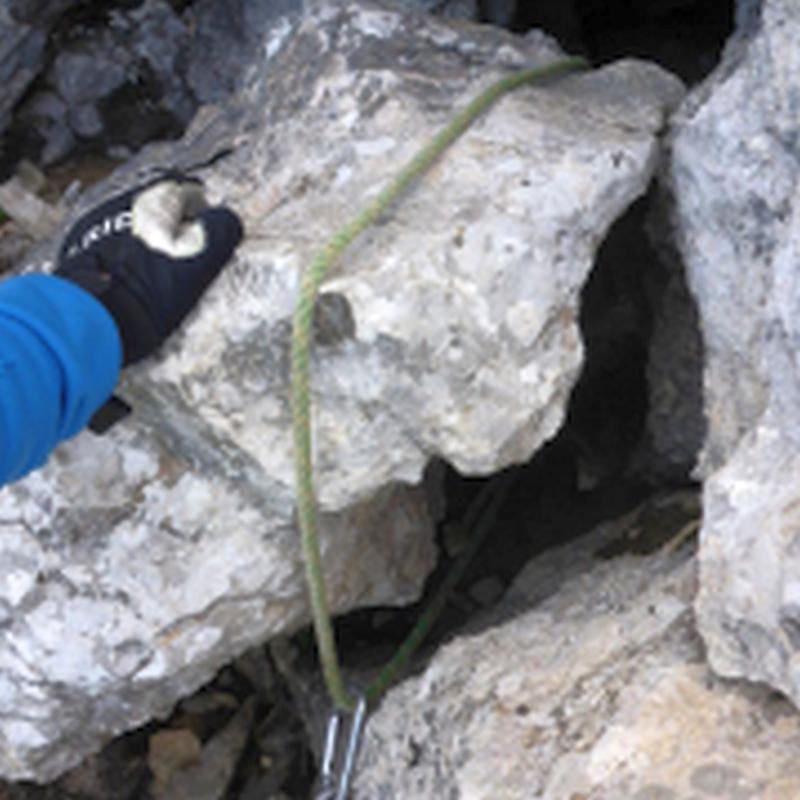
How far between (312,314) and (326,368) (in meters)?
0.11

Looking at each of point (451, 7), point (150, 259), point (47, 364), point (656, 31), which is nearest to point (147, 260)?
point (150, 259)

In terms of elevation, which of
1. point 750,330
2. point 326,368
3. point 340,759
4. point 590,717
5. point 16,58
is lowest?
point 340,759

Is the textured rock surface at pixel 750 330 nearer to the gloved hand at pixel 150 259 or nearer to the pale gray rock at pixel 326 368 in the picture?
the pale gray rock at pixel 326 368

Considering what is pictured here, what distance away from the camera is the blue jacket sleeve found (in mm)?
1288

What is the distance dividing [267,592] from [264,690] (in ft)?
2.45

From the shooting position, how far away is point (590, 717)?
1.24 metres

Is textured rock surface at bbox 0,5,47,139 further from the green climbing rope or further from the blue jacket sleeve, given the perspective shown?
the green climbing rope

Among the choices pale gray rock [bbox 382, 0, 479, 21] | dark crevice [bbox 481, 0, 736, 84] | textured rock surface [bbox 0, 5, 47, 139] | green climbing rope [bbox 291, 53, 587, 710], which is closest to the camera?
green climbing rope [bbox 291, 53, 587, 710]

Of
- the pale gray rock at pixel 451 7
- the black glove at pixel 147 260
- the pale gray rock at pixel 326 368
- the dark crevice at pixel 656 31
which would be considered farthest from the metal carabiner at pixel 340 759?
the dark crevice at pixel 656 31

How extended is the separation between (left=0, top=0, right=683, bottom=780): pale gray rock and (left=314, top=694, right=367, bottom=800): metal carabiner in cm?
23

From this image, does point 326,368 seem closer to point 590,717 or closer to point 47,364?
point 47,364

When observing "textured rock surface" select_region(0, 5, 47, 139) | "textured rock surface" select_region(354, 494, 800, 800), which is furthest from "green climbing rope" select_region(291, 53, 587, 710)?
"textured rock surface" select_region(0, 5, 47, 139)

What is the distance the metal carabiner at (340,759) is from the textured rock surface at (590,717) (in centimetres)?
2

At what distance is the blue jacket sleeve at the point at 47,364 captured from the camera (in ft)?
4.23
